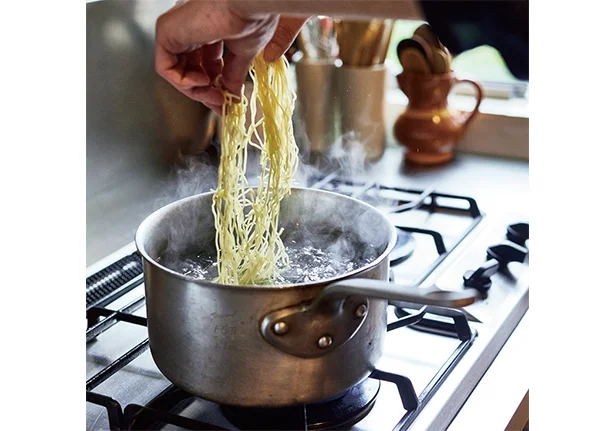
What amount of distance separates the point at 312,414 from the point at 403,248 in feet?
1.59

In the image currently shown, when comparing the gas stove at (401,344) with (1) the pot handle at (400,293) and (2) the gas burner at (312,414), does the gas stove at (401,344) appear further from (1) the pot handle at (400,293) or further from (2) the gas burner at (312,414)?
(1) the pot handle at (400,293)

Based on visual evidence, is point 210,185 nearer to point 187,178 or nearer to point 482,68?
point 187,178

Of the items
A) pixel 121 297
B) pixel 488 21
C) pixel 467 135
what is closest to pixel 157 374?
pixel 121 297

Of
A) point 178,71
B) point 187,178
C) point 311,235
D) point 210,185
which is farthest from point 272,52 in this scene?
point 187,178

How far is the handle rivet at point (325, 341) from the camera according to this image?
2.58ft

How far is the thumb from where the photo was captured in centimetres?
96

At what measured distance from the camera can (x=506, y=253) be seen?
1.26 meters

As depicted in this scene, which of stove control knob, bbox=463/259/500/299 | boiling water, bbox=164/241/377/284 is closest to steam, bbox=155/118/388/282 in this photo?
boiling water, bbox=164/241/377/284

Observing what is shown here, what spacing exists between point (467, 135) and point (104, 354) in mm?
1149

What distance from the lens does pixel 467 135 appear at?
1.90 metres

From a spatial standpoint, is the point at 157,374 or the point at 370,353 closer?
the point at 370,353

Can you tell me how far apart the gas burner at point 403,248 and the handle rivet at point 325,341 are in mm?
501

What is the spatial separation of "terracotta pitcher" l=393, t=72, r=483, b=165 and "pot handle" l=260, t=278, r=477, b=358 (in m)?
1.01
